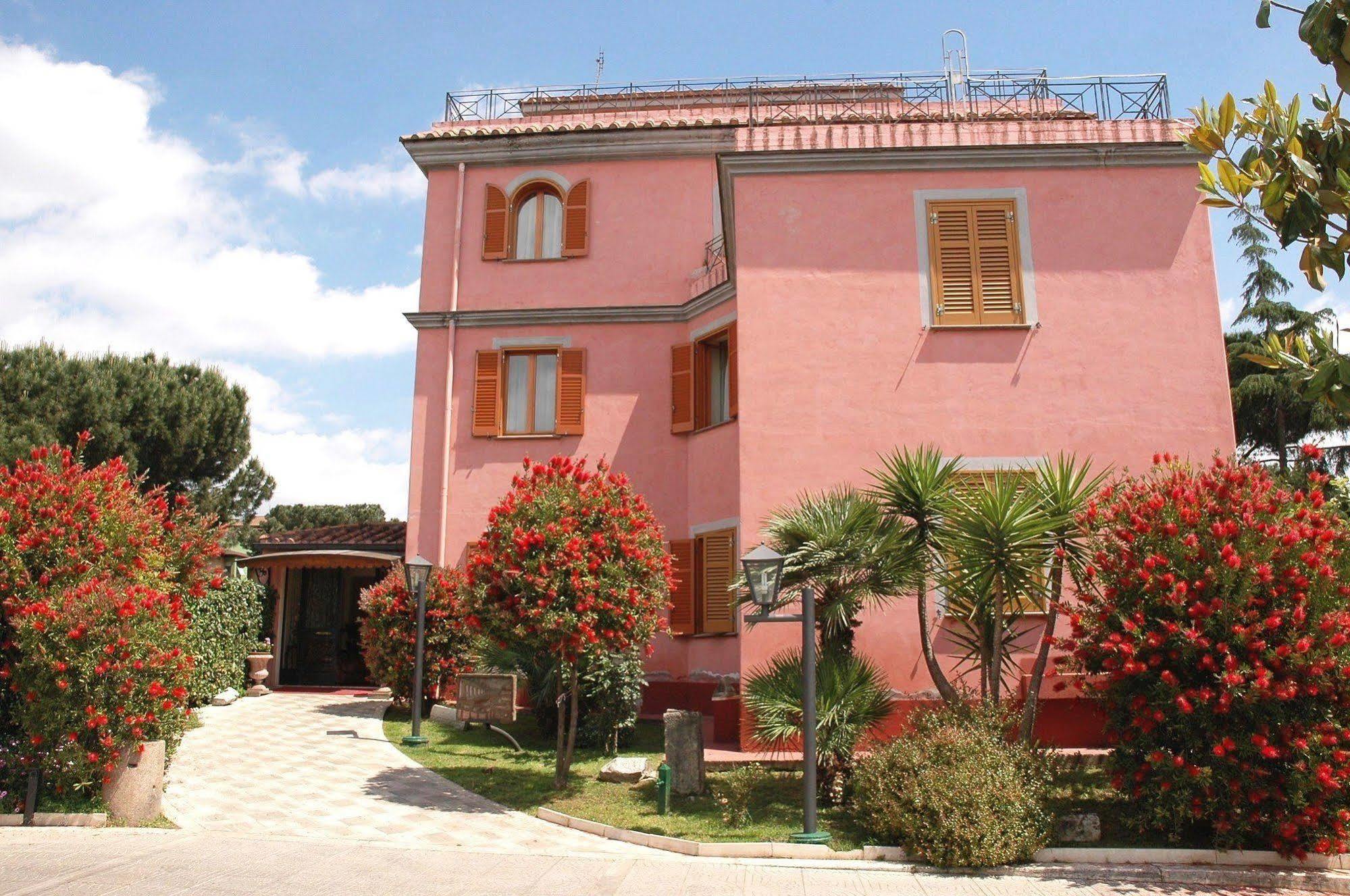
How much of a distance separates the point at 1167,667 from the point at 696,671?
7798mm

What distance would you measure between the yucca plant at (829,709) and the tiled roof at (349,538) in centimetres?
1134

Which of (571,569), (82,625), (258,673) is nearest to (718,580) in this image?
(571,569)

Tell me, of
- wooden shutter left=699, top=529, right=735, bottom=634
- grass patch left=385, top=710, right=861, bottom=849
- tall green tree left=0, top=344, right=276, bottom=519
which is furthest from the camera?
tall green tree left=0, top=344, right=276, bottom=519

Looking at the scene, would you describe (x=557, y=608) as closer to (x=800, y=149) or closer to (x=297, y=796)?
(x=297, y=796)

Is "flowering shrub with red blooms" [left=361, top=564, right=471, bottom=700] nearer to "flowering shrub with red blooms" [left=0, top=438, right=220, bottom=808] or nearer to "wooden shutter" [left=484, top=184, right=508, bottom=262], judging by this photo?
"flowering shrub with red blooms" [left=0, top=438, right=220, bottom=808]

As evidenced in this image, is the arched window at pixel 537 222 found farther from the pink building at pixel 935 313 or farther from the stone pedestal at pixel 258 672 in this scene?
the stone pedestal at pixel 258 672

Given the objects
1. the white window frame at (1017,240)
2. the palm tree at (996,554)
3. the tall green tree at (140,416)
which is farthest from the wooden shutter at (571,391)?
the tall green tree at (140,416)

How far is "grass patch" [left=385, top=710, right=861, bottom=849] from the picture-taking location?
925 cm

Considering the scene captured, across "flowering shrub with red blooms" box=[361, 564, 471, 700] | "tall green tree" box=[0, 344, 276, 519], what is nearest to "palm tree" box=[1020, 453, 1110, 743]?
"flowering shrub with red blooms" box=[361, 564, 471, 700]

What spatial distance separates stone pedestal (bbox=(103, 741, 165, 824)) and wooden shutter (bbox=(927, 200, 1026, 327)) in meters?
10.4

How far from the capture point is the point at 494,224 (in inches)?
715

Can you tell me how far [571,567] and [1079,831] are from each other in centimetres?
531

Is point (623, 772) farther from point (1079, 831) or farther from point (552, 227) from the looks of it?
point (552, 227)

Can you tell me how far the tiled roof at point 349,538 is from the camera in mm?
19398
